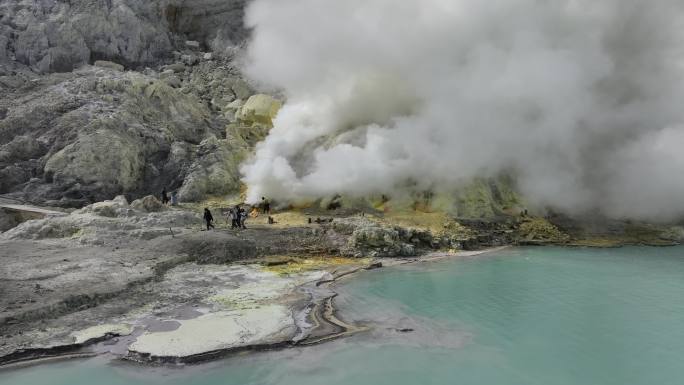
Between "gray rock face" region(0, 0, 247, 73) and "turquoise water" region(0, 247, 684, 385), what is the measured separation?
1234 inches

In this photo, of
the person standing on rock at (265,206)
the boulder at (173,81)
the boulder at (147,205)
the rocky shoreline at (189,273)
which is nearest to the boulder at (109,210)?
the rocky shoreline at (189,273)

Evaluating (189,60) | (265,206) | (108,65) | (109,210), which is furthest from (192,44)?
(109,210)

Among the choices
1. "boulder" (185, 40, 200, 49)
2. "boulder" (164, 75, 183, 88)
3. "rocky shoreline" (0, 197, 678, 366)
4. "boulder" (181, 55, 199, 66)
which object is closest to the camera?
"rocky shoreline" (0, 197, 678, 366)

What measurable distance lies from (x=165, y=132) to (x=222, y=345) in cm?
2351

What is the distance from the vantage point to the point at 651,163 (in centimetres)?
2702

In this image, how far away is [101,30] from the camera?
3850 cm

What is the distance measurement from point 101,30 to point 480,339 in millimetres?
39086

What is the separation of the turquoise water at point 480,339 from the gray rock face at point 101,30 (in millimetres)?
31353

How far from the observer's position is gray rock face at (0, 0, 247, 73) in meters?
34.6

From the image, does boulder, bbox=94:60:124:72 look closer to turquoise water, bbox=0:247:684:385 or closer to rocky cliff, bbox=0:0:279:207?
rocky cliff, bbox=0:0:279:207

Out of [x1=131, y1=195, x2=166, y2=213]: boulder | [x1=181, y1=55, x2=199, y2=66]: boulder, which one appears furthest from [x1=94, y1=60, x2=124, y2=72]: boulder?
[x1=131, y1=195, x2=166, y2=213]: boulder

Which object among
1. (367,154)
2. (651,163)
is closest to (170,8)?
(367,154)

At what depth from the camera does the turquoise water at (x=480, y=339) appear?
27.1 ft

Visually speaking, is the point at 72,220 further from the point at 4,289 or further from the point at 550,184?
the point at 550,184
